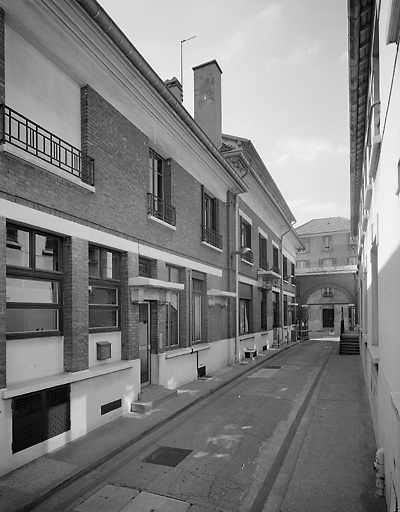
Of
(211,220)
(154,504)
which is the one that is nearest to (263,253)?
(211,220)

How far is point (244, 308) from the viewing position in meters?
19.0

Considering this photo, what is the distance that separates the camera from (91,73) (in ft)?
25.7

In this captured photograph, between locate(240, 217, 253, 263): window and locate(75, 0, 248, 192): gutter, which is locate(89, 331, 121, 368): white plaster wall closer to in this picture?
locate(75, 0, 248, 192): gutter

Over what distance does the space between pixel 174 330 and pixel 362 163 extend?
26.3 feet

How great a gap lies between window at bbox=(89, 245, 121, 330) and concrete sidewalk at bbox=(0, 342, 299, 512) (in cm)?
203

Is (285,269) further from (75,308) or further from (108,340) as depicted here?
(75,308)

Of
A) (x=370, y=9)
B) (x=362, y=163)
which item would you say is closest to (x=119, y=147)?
(x=370, y=9)

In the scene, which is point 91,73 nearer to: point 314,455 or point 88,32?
point 88,32

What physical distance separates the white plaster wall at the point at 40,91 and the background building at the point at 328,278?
89.0 feet

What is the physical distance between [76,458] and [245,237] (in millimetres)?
14167

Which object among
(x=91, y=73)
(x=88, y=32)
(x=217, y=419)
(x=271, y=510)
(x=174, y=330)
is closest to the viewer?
(x=271, y=510)

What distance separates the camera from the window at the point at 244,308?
18.0 meters

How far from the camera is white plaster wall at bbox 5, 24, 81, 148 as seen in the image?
6426 millimetres

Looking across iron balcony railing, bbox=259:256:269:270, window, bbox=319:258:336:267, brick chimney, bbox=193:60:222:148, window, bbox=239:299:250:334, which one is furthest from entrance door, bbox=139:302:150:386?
window, bbox=319:258:336:267
